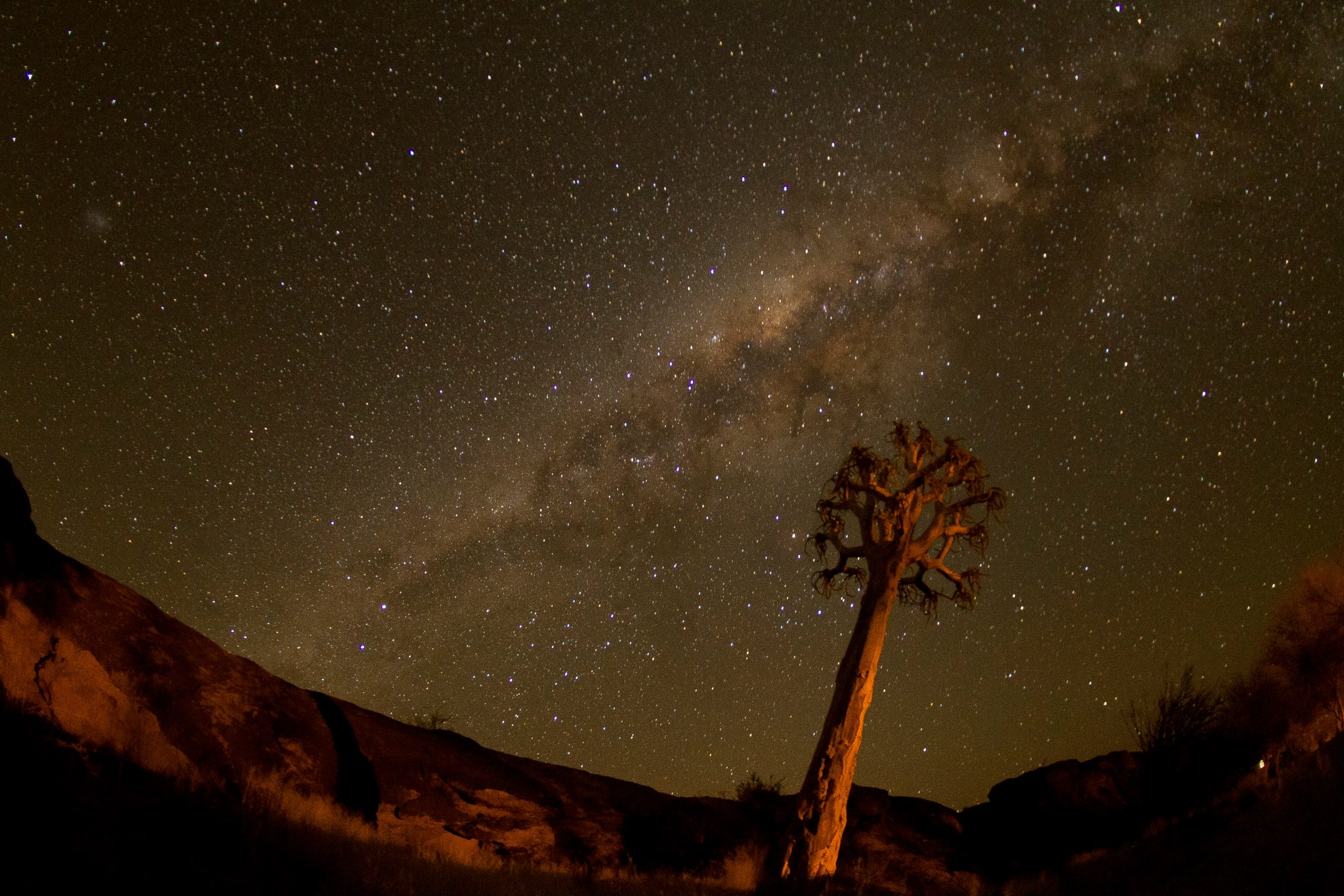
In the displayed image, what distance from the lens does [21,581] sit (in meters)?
9.91

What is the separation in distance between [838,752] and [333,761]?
7.86 meters

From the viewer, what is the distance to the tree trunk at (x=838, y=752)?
12.3m

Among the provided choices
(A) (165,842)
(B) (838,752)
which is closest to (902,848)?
(B) (838,752)

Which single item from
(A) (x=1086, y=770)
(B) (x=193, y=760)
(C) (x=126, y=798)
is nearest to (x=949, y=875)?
(A) (x=1086, y=770)

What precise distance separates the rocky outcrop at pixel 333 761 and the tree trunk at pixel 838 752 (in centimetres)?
110

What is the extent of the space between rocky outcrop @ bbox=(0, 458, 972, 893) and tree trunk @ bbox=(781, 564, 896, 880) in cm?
110

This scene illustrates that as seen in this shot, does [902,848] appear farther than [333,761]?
Yes

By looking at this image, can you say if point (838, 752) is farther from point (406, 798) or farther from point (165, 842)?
point (165, 842)

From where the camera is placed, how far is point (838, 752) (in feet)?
42.0

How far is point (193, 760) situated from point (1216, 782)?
1718 centimetres

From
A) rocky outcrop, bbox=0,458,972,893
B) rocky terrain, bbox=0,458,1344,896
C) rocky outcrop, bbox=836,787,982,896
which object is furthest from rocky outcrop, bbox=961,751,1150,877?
rocky outcrop, bbox=0,458,972,893

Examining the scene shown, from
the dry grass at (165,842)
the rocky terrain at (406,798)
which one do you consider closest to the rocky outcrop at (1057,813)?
the rocky terrain at (406,798)

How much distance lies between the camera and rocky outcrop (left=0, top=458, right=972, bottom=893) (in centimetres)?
946

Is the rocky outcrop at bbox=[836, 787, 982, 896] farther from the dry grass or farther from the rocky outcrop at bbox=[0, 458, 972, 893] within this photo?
the dry grass
